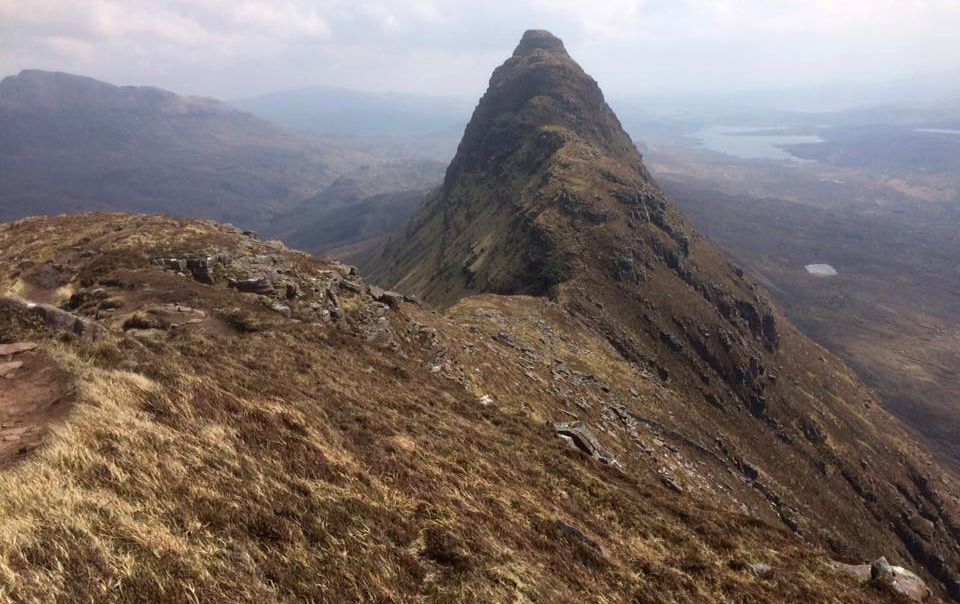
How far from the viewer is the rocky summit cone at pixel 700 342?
6562cm

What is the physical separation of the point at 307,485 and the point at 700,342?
89770 millimetres

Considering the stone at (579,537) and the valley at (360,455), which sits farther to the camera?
the stone at (579,537)

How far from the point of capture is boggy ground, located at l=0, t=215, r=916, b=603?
853cm

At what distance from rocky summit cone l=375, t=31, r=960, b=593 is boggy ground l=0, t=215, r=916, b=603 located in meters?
21.7

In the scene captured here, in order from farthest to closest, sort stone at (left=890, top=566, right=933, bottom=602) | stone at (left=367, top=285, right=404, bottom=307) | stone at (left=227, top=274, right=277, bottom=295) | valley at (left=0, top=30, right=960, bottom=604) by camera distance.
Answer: stone at (left=367, top=285, right=404, bottom=307) < stone at (left=227, top=274, right=277, bottom=295) < stone at (left=890, top=566, right=933, bottom=602) < valley at (left=0, top=30, right=960, bottom=604)

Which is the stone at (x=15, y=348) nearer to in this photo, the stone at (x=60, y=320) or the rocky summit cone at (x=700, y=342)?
the stone at (x=60, y=320)

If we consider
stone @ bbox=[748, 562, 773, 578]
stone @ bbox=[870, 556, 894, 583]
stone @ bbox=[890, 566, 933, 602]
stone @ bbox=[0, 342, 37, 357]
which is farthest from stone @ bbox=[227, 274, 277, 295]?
stone @ bbox=[890, 566, 933, 602]

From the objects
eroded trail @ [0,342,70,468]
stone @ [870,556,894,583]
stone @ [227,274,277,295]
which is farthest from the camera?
stone @ [227,274,277,295]

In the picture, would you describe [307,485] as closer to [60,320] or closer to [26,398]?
[26,398]

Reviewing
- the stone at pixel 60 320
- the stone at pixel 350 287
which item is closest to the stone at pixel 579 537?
the stone at pixel 60 320

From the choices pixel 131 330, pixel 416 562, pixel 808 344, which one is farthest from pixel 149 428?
pixel 808 344

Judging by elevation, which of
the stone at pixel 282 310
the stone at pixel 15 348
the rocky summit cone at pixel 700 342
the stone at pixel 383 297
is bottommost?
the rocky summit cone at pixel 700 342

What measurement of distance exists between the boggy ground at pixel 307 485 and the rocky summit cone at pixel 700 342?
21740 mm

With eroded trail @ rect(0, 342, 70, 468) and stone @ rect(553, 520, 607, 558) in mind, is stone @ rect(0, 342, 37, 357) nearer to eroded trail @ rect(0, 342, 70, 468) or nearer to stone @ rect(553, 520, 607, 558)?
eroded trail @ rect(0, 342, 70, 468)
